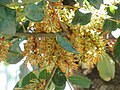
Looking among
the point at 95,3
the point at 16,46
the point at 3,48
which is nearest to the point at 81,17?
the point at 95,3

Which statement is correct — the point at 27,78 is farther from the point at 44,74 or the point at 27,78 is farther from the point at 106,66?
the point at 106,66

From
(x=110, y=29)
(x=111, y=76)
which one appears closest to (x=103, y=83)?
(x=111, y=76)

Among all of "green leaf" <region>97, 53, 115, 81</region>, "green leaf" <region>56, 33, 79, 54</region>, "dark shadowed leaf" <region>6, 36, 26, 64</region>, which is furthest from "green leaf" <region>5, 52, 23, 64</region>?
"green leaf" <region>56, 33, 79, 54</region>

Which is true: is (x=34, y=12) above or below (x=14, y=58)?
above

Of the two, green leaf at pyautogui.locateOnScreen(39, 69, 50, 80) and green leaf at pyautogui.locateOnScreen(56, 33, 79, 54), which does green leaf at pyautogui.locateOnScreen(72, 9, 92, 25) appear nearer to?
green leaf at pyautogui.locateOnScreen(56, 33, 79, 54)

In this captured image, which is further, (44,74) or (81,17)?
(44,74)

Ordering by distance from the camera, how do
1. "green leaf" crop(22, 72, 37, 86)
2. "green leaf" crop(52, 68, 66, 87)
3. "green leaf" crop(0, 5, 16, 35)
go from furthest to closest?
"green leaf" crop(22, 72, 37, 86) → "green leaf" crop(52, 68, 66, 87) → "green leaf" crop(0, 5, 16, 35)
